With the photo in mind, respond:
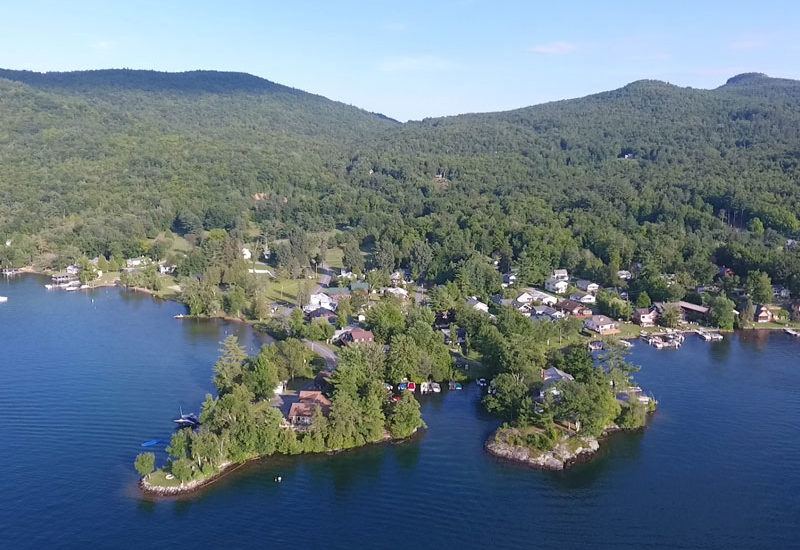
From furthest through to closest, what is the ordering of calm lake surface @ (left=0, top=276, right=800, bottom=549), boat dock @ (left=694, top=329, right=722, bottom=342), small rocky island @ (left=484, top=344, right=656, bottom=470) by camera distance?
1. boat dock @ (left=694, top=329, right=722, bottom=342)
2. small rocky island @ (left=484, top=344, right=656, bottom=470)
3. calm lake surface @ (left=0, top=276, right=800, bottom=549)

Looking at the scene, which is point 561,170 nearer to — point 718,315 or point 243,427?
point 718,315

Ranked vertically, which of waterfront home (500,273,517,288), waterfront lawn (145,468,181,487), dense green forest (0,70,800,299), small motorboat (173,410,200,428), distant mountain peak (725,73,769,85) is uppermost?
distant mountain peak (725,73,769,85)

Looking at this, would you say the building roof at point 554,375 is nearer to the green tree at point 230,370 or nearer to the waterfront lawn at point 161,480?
the green tree at point 230,370

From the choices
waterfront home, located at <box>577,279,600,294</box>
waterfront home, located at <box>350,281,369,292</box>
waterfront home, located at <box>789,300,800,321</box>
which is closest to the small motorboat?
waterfront home, located at <box>350,281,369,292</box>

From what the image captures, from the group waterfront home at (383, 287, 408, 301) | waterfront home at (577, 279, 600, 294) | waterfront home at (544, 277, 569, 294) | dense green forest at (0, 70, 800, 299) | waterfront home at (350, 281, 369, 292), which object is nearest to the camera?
waterfront home at (383, 287, 408, 301)

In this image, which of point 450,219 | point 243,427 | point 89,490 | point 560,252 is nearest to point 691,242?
point 560,252

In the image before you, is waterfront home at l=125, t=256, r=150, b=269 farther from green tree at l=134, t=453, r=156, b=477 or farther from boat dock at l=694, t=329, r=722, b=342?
boat dock at l=694, t=329, r=722, b=342

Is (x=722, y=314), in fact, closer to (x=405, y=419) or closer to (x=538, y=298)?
(x=538, y=298)

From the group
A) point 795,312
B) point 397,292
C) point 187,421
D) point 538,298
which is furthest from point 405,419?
point 795,312
